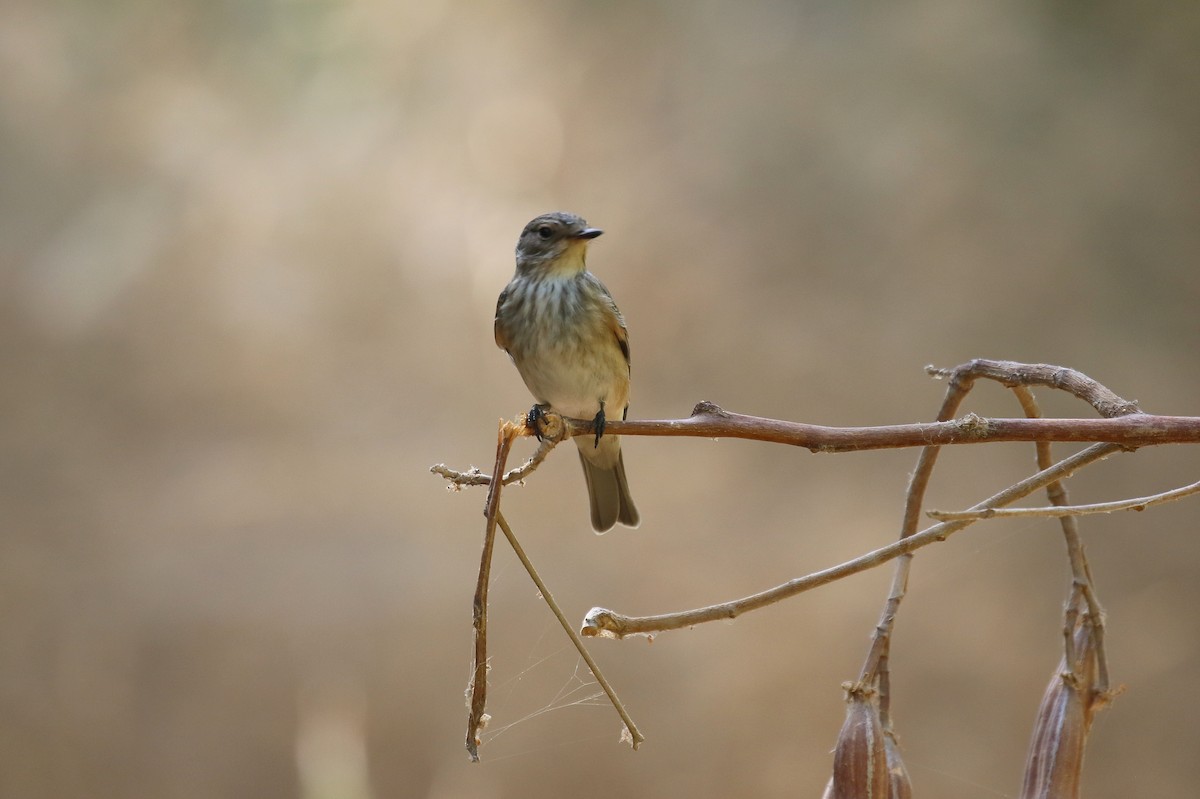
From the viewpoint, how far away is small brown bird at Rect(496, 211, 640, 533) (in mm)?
2645

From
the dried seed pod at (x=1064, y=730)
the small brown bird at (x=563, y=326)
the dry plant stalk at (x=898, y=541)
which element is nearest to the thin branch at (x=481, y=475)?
the dry plant stalk at (x=898, y=541)

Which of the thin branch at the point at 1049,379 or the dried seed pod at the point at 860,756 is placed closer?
Result: the dried seed pod at the point at 860,756

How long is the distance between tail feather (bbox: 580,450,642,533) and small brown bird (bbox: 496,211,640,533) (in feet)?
0.51

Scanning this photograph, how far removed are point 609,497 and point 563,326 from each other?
1.91ft

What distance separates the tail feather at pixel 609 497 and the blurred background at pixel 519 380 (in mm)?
1643

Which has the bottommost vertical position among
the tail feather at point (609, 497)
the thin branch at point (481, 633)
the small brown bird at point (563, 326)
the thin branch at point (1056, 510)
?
the thin branch at point (481, 633)

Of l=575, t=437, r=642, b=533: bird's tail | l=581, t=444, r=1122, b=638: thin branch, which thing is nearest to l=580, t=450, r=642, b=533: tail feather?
l=575, t=437, r=642, b=533: bird's tail

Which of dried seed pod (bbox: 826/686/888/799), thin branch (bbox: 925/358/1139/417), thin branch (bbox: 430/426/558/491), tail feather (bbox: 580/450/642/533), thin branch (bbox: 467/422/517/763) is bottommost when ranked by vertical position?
dried seed pod (bbox: 826/686/888/799)

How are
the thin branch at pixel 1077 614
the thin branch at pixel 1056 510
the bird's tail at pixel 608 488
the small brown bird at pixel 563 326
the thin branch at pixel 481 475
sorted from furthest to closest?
the bird's tail at pixel 608 488 → the small brown bird at pixel 563 326 → the thin branch at pixel 1077 614 → the thin branch at pixel 481 475 → the thin branch at pixel 1056 510

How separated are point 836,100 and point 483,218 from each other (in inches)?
74.1

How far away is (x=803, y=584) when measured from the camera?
3.75 ft

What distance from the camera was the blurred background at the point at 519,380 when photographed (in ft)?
14.8

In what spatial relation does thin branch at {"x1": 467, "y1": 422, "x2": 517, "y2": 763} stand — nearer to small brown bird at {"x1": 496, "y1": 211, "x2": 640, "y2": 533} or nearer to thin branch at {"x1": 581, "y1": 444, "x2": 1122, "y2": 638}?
thin branch at {"x1": 581, "y1": 444, "x2": 1122, "y2": 638}

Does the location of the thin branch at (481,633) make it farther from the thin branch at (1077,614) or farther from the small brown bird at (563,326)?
the small brown bird at (563,326)
